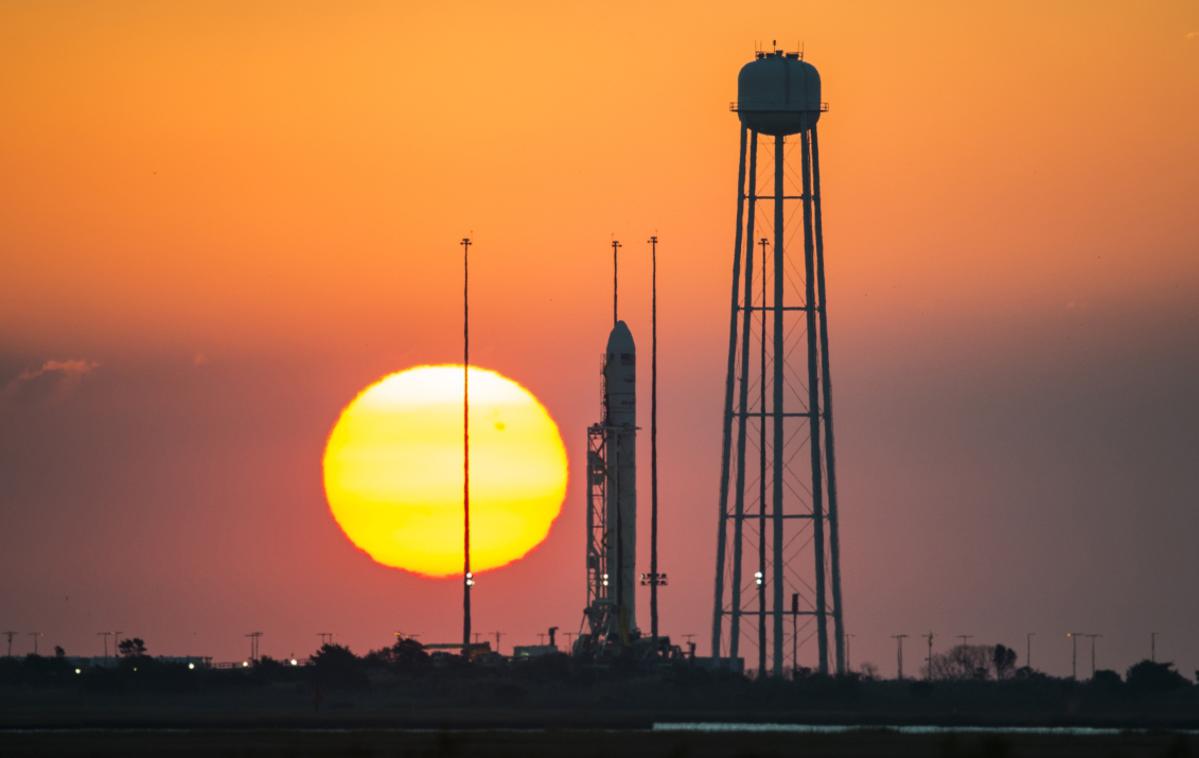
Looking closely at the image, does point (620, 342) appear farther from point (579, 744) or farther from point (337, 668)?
point (579, 744)

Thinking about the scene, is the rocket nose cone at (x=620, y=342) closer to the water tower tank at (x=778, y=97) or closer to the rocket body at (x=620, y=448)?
the rocket body at (x=620, y=448)

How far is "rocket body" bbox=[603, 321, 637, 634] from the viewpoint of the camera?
161625 mm

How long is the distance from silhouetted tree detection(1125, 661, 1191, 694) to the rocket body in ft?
96.3

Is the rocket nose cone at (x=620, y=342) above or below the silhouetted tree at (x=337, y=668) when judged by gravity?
above

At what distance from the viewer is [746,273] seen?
14675cm

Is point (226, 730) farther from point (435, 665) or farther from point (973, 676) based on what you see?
point (973, 676)

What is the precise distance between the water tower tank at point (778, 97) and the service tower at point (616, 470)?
70.4 feet

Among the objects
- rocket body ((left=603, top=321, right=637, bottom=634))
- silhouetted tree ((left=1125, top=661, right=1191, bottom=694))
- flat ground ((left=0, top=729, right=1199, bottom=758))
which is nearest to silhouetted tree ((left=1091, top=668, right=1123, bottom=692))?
silhouetted tree ((left=1125, top=661, right=1191, bottom=694))

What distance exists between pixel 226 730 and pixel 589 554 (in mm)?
48219

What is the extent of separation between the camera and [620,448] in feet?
531

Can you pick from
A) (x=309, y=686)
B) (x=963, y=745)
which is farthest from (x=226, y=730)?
(x=309, y=686)

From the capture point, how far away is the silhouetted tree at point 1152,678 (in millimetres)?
163750

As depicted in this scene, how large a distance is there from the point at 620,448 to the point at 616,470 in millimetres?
1283

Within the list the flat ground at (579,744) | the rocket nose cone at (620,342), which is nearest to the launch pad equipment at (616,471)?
the rocket nose cone at (620,342)
